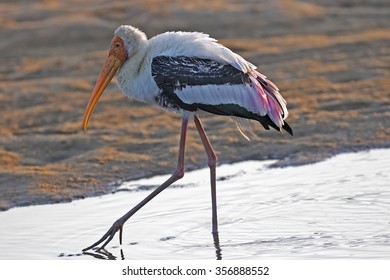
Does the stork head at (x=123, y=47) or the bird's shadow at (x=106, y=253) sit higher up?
the stork head at (x=123, y=47)

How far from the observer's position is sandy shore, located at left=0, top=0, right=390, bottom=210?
9.38 metres

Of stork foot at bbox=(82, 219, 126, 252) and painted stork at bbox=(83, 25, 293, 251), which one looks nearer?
stork foot at bbox=(82, 219, 126, 252)

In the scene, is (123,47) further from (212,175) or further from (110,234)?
(110,234)

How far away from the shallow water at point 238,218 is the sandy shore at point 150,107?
1.43 feet

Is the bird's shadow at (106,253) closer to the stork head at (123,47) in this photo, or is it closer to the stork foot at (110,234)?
the stork foot at (110,234)

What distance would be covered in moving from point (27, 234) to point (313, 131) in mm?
3542

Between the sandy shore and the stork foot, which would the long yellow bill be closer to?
the stork foot

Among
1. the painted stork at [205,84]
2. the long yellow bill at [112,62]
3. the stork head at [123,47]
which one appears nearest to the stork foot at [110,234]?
the painted stork at [205,84]

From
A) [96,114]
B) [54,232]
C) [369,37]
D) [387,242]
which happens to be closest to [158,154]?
[96,114]

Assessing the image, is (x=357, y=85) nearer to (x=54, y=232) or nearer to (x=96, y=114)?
(x=96, y=114)

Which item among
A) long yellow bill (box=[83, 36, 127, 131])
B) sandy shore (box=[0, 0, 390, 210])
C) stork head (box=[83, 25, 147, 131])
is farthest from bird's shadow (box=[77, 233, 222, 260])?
sandy shore (box=[0, 0, 390, 210])

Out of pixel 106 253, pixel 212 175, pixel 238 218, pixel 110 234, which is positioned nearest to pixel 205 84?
pixel 212 175

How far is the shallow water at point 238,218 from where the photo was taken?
693 centimetres

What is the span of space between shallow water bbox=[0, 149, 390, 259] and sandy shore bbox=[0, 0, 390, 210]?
1.43ft
